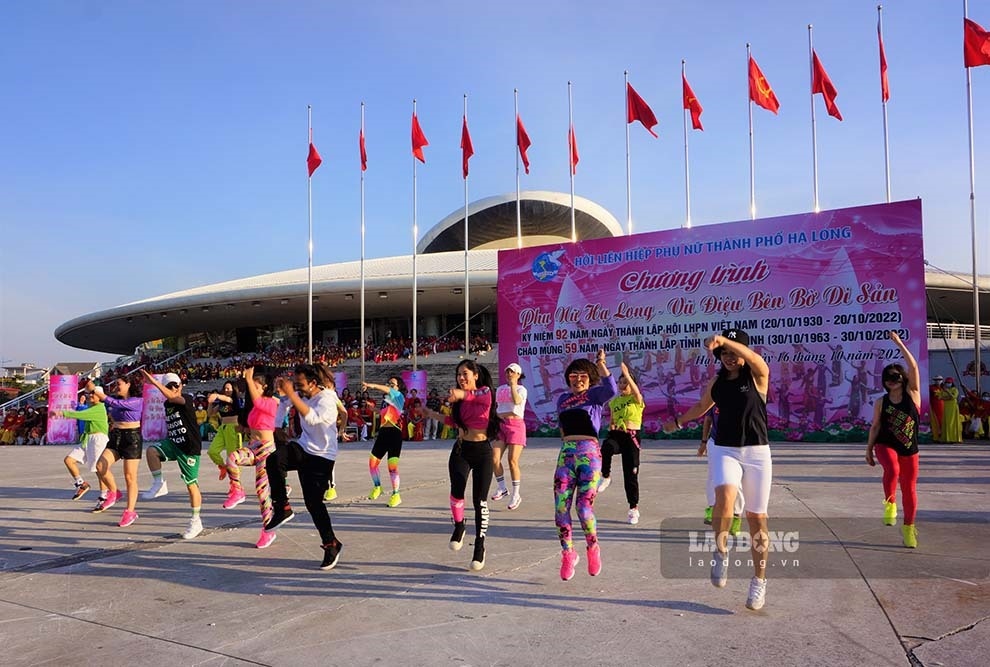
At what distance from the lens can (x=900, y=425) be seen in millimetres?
6238

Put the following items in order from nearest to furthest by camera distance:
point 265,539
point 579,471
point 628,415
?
point 579,471 < point 265,539 < point 628,415

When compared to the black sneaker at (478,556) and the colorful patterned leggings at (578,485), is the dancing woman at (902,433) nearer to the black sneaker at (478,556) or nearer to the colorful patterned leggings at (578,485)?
the colorful patterned leggings at (578,485)

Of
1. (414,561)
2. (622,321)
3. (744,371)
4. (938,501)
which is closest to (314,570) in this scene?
(414,561)

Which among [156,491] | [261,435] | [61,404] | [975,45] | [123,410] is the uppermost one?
[975,45]

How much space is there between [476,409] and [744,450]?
226cm

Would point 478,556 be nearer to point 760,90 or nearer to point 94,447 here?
point 94,447

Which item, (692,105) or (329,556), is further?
(692,105)

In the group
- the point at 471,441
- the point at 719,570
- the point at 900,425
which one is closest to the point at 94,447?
the point at 471,441

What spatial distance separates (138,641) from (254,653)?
32.3 inches

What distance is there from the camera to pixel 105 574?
5.81m

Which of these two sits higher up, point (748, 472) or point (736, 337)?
point (736, 337)

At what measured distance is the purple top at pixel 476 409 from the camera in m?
5.97

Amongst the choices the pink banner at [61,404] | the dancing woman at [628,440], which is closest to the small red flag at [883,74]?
the dancing woman at [628,440]

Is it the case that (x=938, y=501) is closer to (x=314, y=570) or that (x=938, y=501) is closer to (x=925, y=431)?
(x=314, y=570)
